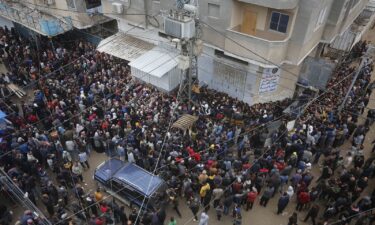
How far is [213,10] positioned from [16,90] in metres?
12.2

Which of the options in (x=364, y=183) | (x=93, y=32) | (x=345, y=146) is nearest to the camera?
(x=364, y=183)

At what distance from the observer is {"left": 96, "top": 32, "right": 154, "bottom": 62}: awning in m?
18.6

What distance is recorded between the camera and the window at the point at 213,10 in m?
15.4

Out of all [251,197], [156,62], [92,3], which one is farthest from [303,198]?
[92,3]

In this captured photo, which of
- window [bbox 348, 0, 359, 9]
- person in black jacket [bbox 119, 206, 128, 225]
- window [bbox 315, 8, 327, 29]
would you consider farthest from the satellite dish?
window [bbox 348, 0, 359, 9]

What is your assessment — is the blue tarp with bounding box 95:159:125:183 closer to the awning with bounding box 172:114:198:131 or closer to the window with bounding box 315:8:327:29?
the awning with bounding box 172:114:198:131

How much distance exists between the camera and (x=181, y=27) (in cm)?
1284

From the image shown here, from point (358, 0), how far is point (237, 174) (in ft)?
44.2

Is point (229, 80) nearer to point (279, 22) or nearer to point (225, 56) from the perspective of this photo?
point (225, 56)

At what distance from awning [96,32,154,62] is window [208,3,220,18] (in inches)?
197

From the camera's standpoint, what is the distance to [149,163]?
1312cm

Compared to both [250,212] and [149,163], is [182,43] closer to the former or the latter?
[149,163]

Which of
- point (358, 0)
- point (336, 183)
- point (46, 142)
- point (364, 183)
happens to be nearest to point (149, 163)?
point (46, 142)

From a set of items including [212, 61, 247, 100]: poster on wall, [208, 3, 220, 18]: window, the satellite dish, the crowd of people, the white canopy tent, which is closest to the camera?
the crowd of people
